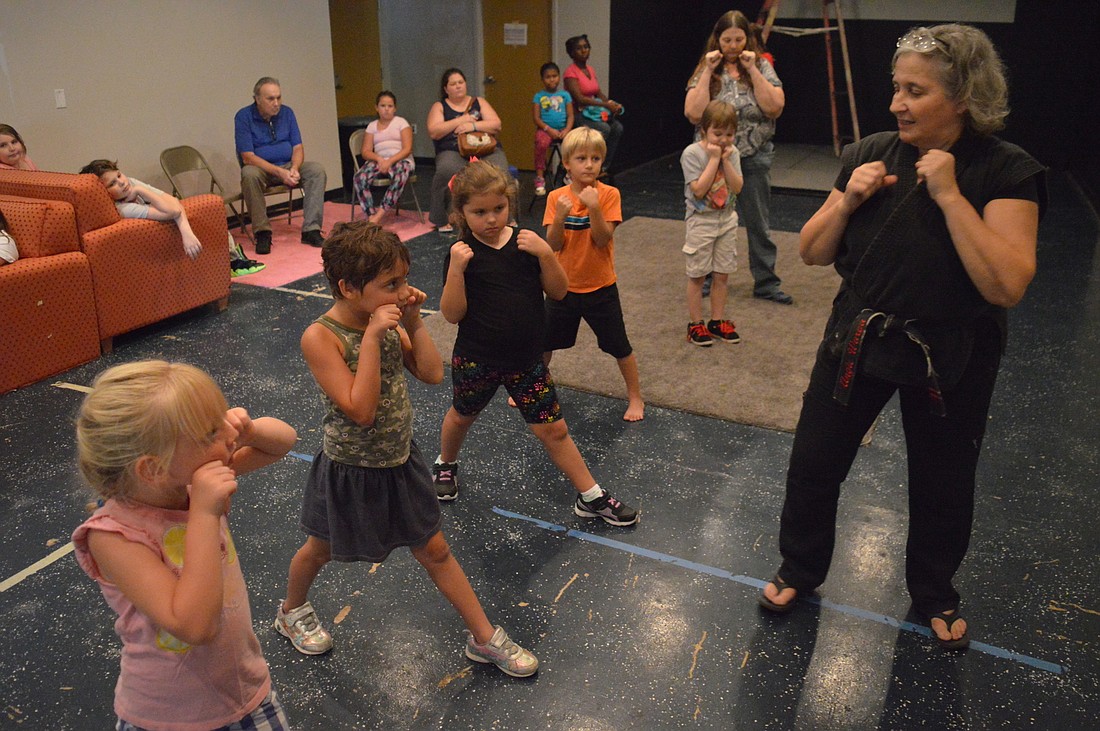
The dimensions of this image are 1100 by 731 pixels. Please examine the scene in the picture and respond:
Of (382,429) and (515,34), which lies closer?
(382,429)

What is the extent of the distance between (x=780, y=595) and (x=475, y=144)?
193 inches

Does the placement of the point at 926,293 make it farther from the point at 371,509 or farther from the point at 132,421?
the point at 132,421

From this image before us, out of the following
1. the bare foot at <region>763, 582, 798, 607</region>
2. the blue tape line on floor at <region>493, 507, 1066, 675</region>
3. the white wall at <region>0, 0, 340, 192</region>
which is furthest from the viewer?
the white wall at <region>0, 0, 340, 192</region>

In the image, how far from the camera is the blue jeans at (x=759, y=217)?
4.71 metres

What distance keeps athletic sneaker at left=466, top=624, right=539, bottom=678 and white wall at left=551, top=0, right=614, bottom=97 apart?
7533mm

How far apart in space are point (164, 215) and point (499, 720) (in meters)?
3.51

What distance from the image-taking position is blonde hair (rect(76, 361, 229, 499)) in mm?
1279

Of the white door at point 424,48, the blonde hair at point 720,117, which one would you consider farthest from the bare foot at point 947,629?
the white door at point 424,48

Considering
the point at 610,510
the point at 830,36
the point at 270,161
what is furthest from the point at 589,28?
the point at 610,510

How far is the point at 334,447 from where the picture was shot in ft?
6.81

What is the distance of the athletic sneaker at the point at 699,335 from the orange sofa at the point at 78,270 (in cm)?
261

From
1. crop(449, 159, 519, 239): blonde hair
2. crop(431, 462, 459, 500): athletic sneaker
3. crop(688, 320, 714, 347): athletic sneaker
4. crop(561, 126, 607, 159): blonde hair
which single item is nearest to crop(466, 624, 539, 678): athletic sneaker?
crop(431, 462, 459, 500): athletic sneaker

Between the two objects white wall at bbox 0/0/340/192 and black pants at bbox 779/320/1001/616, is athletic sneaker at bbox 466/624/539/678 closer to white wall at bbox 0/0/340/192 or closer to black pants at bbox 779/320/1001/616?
black pants at bbox 779/320/1001/616

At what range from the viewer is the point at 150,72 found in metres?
6.19
